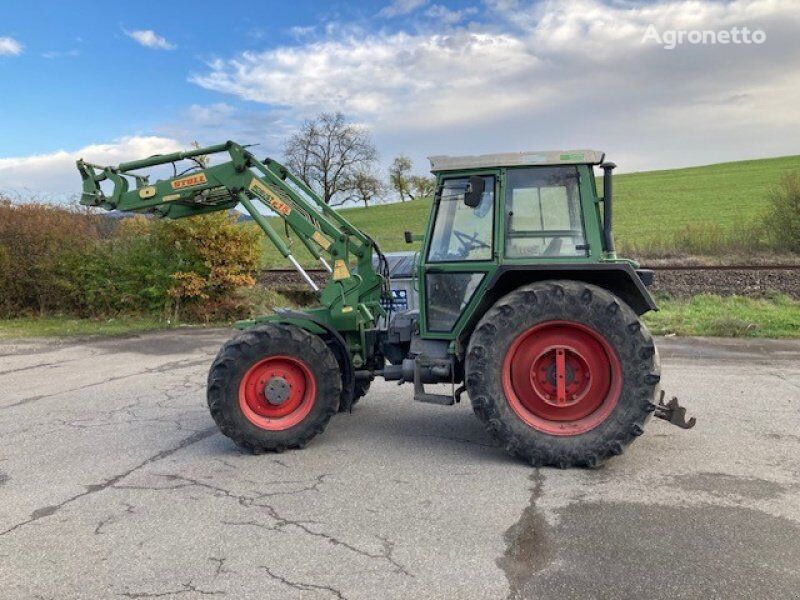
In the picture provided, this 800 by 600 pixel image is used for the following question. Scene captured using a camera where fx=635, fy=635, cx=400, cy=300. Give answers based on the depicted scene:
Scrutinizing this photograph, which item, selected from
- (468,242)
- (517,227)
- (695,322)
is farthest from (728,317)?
(468,242)

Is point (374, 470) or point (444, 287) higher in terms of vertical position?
point (444, 287)

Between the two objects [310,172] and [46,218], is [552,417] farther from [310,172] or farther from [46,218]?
[310,172]

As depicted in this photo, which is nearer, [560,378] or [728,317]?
[560,378]

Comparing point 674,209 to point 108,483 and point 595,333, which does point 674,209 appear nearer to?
point 595,333

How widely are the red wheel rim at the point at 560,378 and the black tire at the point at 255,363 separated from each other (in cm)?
150

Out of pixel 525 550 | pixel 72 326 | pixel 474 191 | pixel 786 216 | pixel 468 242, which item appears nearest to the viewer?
pixel 525 550

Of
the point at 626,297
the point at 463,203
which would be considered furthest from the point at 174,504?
the point at 626,297

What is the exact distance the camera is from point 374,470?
4832mm

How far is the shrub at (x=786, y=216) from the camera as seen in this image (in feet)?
57.5

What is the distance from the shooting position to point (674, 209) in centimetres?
3288

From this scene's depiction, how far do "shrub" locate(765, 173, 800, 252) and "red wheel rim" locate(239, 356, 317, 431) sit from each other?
1711 centimetres

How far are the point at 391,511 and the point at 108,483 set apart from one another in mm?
2165

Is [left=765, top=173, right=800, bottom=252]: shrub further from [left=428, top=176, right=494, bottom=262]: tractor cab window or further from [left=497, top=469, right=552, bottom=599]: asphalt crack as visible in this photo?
[left=497, top=469, right=552, bottom=599]: asphalt crack

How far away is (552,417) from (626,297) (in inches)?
45.7
